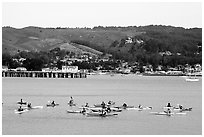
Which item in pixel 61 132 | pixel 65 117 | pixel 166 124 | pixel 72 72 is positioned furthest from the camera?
pixel 72 72

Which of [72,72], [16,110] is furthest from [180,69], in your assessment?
[16,110]

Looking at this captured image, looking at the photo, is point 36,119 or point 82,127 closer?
point 82,127

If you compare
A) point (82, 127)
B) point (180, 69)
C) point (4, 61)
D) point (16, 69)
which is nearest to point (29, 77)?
point (16, 69)

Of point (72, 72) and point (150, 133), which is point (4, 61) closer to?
point (72, 72)

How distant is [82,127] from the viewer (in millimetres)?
39531

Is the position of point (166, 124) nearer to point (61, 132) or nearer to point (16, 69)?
point (61, 132)

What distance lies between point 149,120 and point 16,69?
401 feet

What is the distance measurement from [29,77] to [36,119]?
115 metres

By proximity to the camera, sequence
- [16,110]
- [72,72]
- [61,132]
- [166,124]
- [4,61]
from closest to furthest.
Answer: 1. [61,132]
2. [166,124]
3. [16,110]
4. [72,72]
5. [4,61]

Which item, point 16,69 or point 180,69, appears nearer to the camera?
point 16,69

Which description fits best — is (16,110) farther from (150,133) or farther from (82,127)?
(150,133)

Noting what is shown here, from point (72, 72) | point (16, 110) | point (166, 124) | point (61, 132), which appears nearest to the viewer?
point (61, 132)

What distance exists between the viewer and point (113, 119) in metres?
43.2

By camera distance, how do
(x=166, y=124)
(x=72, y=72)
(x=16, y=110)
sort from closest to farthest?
(x=166, y=124)
(x=16, y=110)
(x=72, y=72)
